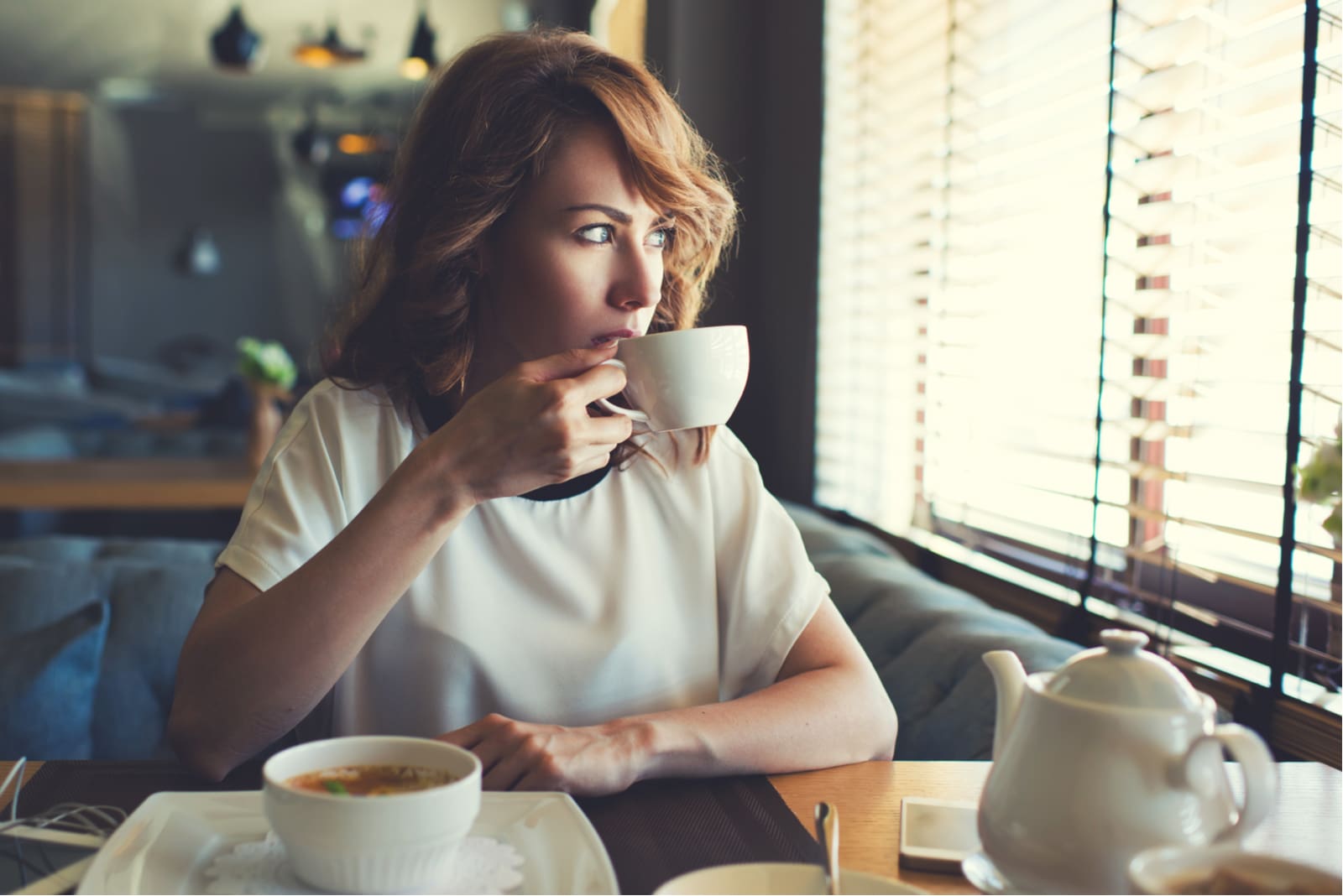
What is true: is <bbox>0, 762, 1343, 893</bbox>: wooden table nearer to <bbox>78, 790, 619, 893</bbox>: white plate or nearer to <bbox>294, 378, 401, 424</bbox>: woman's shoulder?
<bbox>78, 790, 619, 893</bbox>: white plate

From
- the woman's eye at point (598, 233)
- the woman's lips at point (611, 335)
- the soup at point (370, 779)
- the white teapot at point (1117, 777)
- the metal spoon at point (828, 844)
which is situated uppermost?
the woman's eye at point (598, 233)

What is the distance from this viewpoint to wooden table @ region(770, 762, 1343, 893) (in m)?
0.77

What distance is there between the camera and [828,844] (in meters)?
0.67

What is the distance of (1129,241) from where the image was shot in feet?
5.07

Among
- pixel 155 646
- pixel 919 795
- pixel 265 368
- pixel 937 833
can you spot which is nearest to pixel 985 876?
pixel 937 833

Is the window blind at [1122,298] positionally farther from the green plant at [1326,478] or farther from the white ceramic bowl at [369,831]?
the white ceramic bowl at [369,831]

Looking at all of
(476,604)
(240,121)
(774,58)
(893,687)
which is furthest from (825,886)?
(240,121)

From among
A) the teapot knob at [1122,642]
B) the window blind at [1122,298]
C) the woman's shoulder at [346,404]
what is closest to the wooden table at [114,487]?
the window blind at [1122,298]

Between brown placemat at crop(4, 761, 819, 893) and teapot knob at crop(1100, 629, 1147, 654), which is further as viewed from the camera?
brown placemat at crop(4, 761, 819, 893)

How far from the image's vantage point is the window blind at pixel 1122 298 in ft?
4.06

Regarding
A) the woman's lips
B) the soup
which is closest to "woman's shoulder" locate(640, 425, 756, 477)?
the woman's lips

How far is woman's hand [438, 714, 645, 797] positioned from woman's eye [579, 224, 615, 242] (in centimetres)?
→ 50

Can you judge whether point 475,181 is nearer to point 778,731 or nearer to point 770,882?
point 778,731

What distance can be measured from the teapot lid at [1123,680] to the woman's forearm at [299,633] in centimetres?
50
